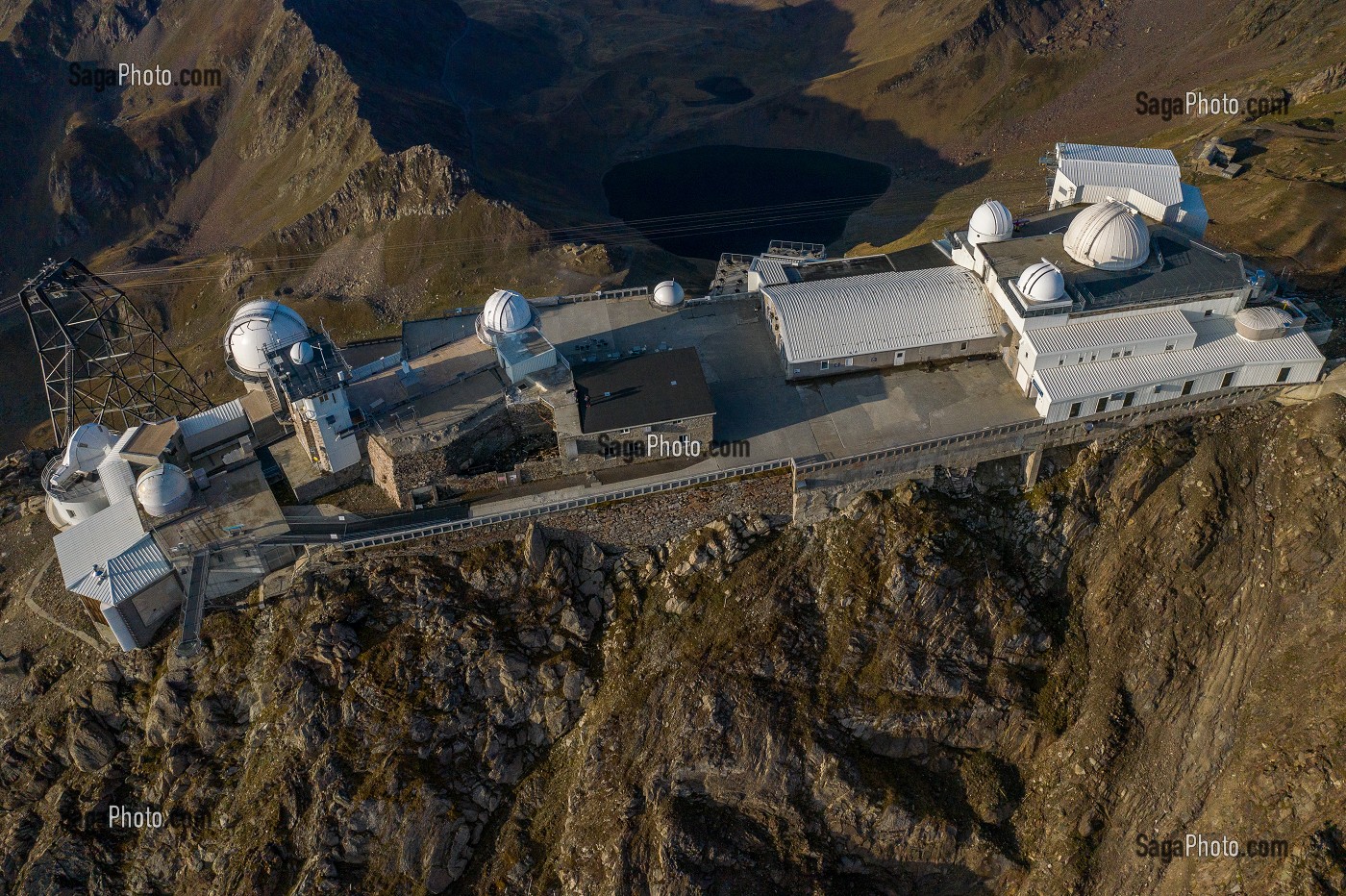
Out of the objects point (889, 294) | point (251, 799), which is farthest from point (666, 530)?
point (251, 799)

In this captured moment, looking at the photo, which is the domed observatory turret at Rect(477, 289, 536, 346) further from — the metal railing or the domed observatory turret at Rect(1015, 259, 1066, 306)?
the domed observatory turret at Rect(1015, 259, 1066, 306)

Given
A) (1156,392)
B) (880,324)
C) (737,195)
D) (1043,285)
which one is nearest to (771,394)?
(880,324)

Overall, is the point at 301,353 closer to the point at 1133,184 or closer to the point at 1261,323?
the point at 1261,323

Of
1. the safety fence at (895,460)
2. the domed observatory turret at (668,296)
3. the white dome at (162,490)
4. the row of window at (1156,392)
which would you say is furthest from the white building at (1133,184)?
the white dome at (162,490)

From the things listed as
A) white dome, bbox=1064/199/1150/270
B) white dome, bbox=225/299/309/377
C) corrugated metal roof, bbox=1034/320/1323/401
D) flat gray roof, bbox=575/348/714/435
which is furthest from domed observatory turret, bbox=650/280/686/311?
white dome, bbox=1064/199/1150/270

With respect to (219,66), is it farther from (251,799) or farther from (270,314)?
(251,799)

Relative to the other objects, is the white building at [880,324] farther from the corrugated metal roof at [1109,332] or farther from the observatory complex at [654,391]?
the corrugated metal roof at [1109,332]
